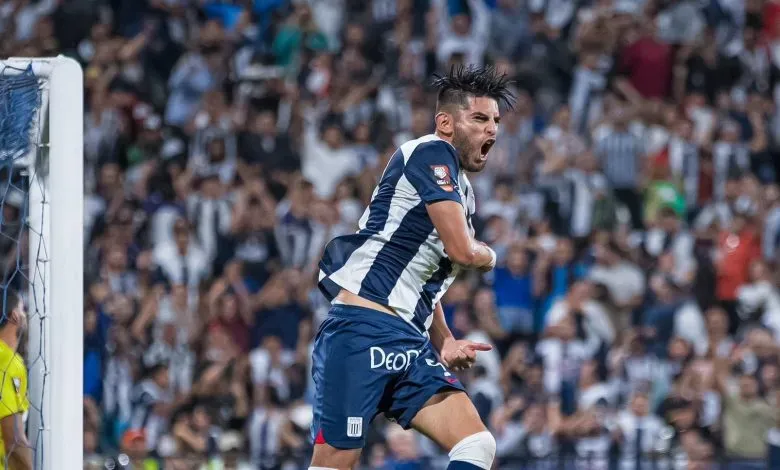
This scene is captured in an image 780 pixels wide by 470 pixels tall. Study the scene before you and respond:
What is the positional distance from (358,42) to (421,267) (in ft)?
35.3

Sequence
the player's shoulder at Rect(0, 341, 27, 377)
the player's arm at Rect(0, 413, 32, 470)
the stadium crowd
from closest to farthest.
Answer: the player's arm at Rect(0, 413, 32, 470), the player's shoulder at Rect(0, 341, 27, 377), the stadium crowd

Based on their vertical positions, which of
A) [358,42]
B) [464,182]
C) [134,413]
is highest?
[358,42]

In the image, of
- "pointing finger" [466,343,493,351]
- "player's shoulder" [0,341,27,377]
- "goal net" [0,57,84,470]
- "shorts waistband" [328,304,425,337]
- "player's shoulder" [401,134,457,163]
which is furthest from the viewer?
"player's shoulder" [0,341,27,377]

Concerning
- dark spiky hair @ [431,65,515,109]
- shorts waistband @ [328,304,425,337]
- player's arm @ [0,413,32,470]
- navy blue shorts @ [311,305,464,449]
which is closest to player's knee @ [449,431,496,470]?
navy blue shorts @ [311,305,464,449]

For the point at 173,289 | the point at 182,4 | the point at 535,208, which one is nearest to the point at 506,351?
the point at 535,208

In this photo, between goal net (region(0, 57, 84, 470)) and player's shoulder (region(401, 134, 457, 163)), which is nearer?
player's shoulder (region(401, 134, 457, 163))

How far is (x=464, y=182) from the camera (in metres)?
6.76

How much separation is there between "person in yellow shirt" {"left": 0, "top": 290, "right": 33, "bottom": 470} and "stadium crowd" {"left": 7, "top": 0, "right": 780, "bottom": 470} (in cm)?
432

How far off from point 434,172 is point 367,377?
92cm

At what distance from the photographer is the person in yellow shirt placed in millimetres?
7484

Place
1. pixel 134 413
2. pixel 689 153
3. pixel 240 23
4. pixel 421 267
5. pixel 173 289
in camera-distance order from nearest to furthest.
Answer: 1. pixel 421 267
2. pixel 134 413
3. pixel 173 289
4. pixel 689 153
5. pixel 240 23

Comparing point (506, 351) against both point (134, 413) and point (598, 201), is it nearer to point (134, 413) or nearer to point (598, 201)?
point (598, 201)

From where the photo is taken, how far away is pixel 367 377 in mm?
6633

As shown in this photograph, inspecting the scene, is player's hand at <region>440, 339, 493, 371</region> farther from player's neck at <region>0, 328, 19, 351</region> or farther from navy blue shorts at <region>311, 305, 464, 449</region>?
player's neck at <region>0, 328, 19, 351</region>
